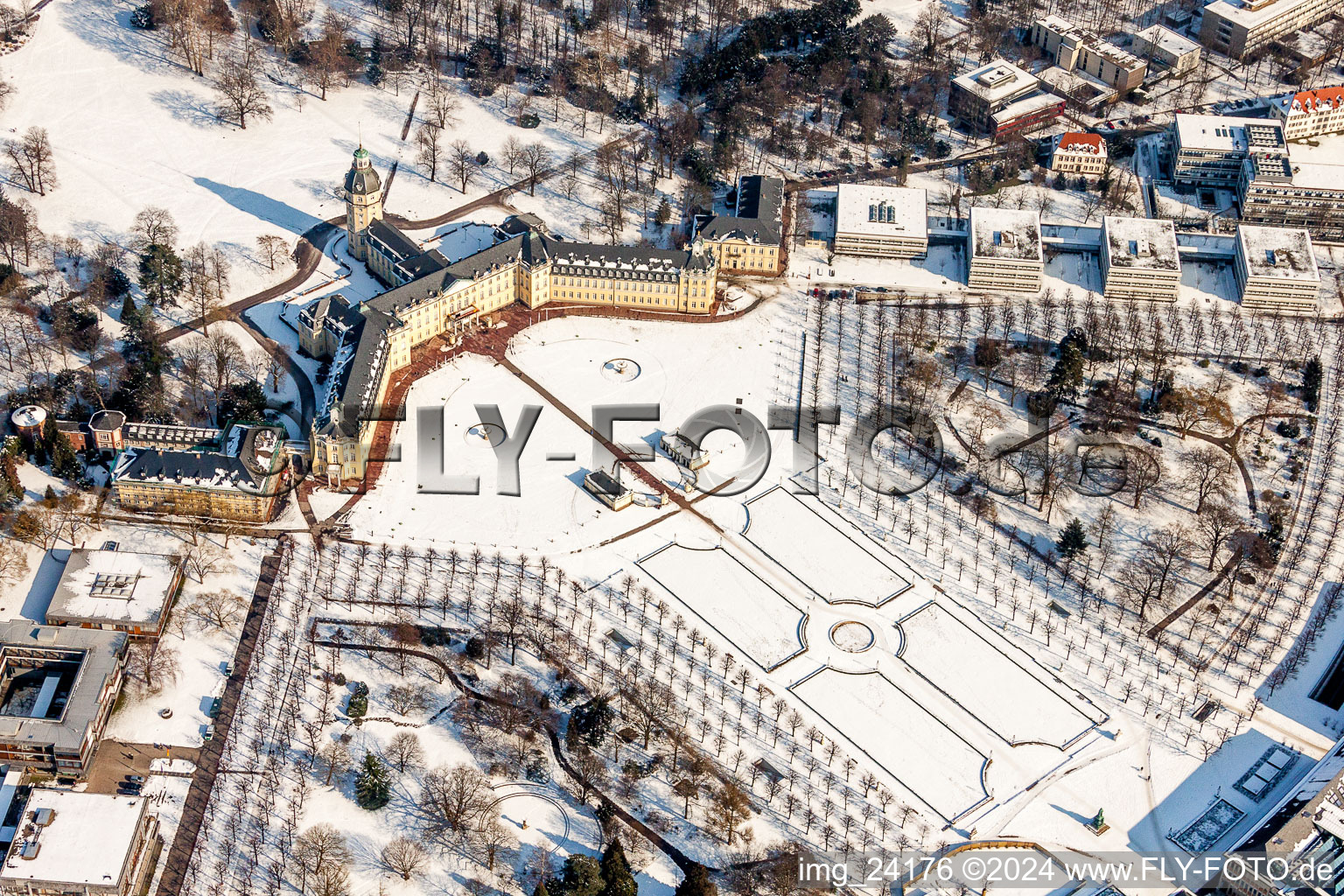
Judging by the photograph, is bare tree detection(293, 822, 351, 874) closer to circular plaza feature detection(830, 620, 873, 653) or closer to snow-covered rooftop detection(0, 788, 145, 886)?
snow-covered rooftop detection(0, 788, 145, 886)

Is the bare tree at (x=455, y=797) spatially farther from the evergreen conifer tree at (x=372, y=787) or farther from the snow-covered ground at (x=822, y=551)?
the snow-covered ground at (x=822, y=551)

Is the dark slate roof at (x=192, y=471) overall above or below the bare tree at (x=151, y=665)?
above

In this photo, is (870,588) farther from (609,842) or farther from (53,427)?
(53,427)

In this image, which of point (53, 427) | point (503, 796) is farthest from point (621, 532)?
point (53, 427)

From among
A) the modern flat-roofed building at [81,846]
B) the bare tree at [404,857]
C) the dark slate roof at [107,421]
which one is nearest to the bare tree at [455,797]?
the bare tree at [404,857]

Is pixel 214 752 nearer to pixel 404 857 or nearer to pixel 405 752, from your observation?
pixel 405 752

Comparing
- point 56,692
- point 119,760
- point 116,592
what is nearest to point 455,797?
point 119,760
